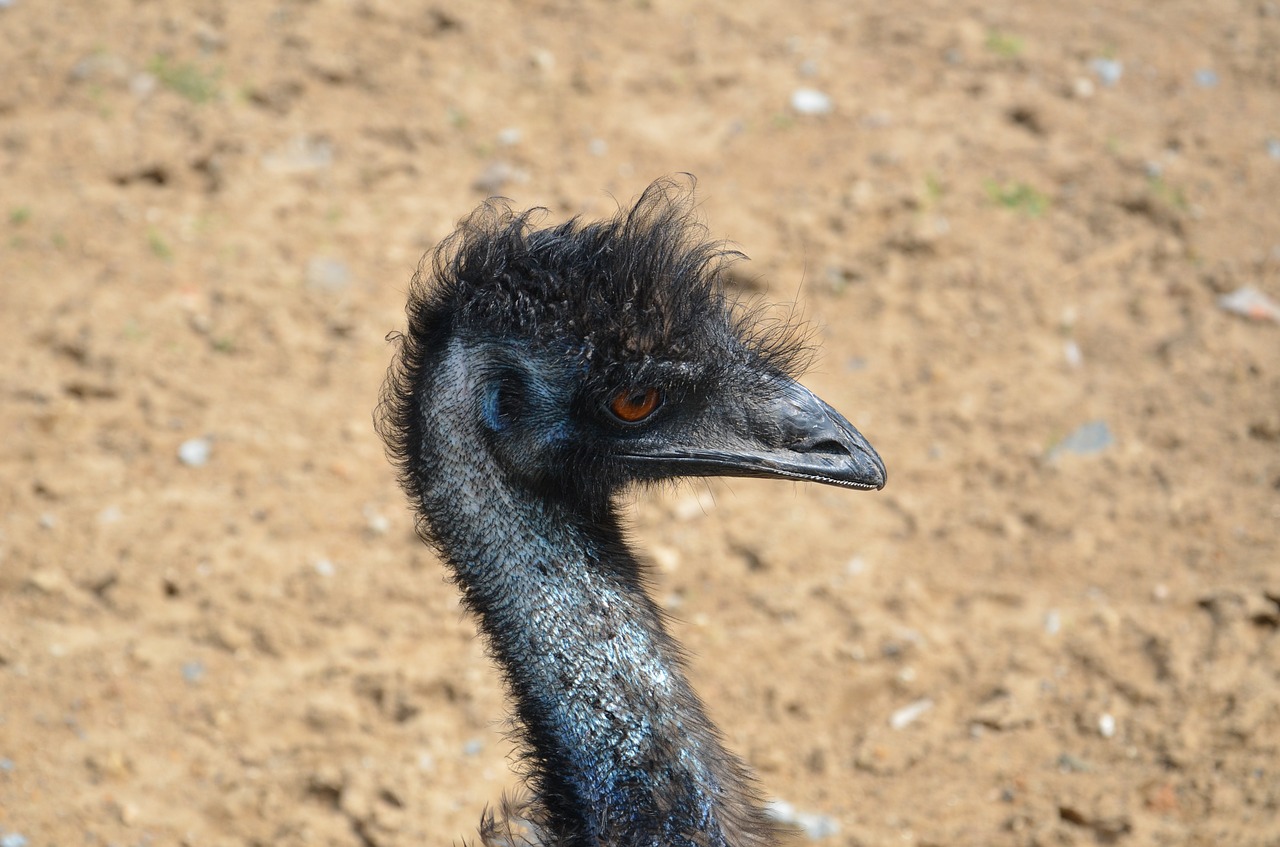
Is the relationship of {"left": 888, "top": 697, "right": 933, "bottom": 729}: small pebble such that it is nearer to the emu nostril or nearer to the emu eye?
the emu nostril

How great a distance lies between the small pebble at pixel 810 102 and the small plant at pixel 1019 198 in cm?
100

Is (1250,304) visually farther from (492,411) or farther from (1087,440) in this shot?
(492,411)

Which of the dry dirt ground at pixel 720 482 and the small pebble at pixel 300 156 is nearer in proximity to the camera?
the dry dirt ground at pixel 720 482

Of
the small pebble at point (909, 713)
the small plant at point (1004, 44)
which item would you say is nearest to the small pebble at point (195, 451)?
the small pebble at point (909, 713)

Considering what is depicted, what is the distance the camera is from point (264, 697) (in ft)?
14.8

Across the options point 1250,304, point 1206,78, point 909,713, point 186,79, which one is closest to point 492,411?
point 909,713

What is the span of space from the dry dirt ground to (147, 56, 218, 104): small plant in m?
0.02

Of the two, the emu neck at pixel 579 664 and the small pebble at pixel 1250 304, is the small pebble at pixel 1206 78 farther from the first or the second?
the emu neck at pixel 579 664

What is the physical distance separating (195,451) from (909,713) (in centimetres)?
305

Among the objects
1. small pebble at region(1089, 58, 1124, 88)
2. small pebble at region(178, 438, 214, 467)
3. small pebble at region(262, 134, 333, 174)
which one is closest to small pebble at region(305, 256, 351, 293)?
small pebble at region(262, 134, 333, 174)

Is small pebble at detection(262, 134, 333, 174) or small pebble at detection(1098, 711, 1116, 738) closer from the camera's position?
small pebble at detection(1098, 711, 1116, 738)

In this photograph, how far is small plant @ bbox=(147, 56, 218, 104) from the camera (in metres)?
6.87

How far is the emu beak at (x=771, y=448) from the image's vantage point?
2.82 m

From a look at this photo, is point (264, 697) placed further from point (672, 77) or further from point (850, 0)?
point (850, 0)
